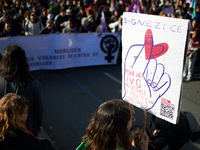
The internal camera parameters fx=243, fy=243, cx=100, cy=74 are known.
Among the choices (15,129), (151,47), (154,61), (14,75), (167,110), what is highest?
(151,47)

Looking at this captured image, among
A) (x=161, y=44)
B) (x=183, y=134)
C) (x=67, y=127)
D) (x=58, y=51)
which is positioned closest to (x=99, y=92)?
(x=67, y=127)

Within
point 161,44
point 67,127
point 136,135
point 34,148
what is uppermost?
point 161,44

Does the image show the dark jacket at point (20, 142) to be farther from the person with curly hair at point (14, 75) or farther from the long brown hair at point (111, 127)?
the person with curly hair at point (14, 75)

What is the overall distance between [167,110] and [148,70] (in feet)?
1.49

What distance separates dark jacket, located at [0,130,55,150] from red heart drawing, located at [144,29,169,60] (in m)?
1.37

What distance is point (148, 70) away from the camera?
8.36ft

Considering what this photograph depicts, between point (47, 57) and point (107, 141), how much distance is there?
20.7 feet

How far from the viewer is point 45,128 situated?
15.4 ft

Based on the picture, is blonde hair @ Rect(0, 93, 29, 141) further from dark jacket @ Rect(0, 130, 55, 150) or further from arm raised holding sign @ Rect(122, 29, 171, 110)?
arm raised holding sign @ Rect(122, 29, 171, 110)

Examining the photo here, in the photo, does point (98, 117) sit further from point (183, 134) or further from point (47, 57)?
point (47, 57)

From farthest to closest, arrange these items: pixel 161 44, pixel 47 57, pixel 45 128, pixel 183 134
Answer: pixel 47 57 < pixel 45 128 < pixel 183 134 < pixel 161 44

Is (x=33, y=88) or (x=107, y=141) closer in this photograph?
(x=107, y=141)

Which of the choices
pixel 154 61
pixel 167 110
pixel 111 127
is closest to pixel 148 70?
pixel 154 61

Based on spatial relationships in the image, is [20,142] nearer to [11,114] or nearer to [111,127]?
[11,114]
